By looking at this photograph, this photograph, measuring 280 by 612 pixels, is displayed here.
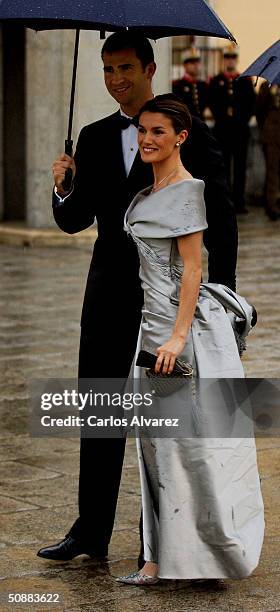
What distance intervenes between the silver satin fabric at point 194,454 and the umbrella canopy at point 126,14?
555 mm

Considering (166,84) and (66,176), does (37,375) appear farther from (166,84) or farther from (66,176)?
(166,84)

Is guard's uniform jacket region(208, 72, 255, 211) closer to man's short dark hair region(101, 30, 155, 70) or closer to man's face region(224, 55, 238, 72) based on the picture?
man's face region(224, 55, 238, 72)

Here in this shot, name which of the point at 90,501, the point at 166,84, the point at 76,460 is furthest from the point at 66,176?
the point at 166,84

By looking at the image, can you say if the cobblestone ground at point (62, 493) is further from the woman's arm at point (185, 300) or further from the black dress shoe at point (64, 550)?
the woman's arm at point (185, 300)

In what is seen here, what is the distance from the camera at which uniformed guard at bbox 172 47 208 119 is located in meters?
19.7

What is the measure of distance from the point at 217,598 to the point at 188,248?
3.55 ft

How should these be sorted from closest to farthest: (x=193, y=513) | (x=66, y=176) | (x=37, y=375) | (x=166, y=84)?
(x=193, y=513), (x=66, y=176), (x=37, y=375), (x=166, y=84)

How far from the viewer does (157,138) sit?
5.04 metres

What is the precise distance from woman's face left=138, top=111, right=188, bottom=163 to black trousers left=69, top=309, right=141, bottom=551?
1.97 feet

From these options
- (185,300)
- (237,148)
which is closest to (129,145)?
(185,300)

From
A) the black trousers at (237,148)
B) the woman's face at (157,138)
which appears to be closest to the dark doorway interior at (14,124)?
the black trousers at (237,148)

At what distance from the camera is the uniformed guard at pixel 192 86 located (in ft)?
64.5

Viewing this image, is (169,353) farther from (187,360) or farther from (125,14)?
(125,14)

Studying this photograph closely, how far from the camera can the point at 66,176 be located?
5.42 meters
